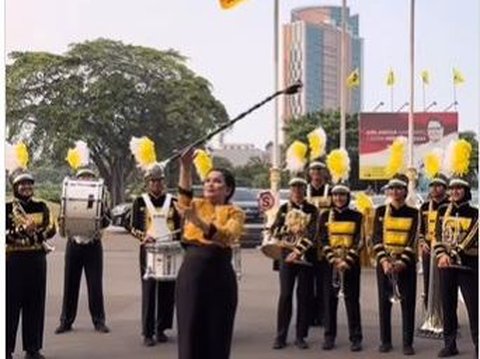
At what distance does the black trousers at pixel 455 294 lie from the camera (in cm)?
561

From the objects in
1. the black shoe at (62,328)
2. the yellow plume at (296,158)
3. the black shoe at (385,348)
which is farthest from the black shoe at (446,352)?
the black shoe at (62,328)

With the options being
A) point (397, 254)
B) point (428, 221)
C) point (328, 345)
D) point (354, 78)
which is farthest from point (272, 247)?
point (354, 78)

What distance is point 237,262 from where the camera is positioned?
562 centimetres

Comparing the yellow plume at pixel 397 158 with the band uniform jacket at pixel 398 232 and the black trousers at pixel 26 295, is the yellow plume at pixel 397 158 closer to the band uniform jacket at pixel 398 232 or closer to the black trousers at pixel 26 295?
the band uniform jacket at pixel 398 232

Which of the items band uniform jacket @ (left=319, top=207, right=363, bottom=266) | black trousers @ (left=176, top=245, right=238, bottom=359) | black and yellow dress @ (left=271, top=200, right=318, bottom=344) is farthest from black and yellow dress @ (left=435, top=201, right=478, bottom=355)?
black trousers @ (left=176, top=245, right=238, bottom=359)

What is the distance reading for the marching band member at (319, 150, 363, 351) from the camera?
235 inches

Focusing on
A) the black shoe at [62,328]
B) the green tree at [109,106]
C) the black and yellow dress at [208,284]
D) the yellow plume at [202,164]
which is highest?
the green tree at [109,106]

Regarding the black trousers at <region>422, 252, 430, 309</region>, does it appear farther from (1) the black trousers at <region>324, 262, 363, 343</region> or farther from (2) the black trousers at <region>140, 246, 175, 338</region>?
(2) the black trousers at <region>140, 246, 175, 338</region>

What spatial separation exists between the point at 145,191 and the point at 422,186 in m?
5.01

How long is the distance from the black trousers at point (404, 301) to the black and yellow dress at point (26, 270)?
2.12m

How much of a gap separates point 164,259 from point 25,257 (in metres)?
0.89

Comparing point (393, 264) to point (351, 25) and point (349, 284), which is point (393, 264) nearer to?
point (349, 284)

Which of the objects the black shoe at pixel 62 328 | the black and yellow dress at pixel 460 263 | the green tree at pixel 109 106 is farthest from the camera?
the green tree at pixel 109 106

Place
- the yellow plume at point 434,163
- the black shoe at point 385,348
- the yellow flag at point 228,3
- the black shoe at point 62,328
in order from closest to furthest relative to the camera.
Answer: the yellow flag at point 228,3
the black shoe at point 385,348
the yellow plume at point 434,163
the black shoe at point 62,328
